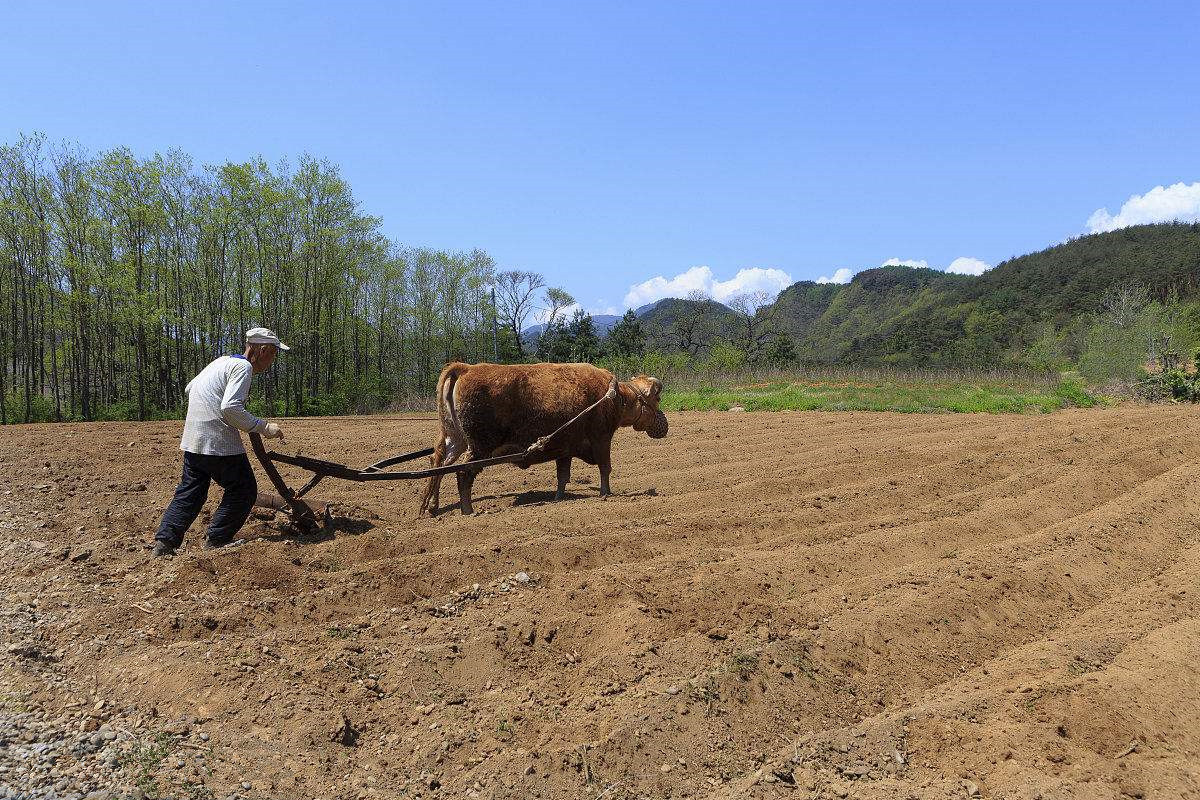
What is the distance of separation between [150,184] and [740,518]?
3208 centimetres

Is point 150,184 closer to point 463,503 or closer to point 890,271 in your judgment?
point 463,503

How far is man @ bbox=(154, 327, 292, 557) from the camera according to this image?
18.4 feet

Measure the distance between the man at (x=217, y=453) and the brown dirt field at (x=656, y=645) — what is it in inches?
13.1

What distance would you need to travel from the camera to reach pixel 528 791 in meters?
2.96

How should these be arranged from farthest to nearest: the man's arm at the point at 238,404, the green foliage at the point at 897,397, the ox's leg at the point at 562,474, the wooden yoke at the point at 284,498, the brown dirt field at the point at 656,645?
the green foliage at the point at 897,397 < the ox's leg at the point at 562,474 < the wooden yoke at the point at 284,498 < the man's arm at the point at 238,404 < the brown dirt field at the point at 656,645

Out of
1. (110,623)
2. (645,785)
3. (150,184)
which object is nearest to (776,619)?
(645,785)

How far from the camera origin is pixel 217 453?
5.68m

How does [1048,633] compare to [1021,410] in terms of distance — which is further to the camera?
[1021,410]

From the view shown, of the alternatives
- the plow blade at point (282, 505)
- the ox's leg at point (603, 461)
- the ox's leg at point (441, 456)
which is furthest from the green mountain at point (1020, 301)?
the plow blade at point (282, 505)

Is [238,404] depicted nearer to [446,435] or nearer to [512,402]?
[446,435]

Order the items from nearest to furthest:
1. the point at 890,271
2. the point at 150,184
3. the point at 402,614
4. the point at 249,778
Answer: the point at 249,778 < the point at 402,614 < the point at 150,184 < the point at 890,271

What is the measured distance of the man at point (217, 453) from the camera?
5.60 meters

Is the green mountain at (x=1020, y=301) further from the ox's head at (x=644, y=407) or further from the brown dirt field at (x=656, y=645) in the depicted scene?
the brown dirt field at (x=656, y=645)

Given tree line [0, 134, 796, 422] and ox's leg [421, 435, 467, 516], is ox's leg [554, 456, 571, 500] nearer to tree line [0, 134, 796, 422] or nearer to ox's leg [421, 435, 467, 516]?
ox's leg [421, 435, 467, 516]
